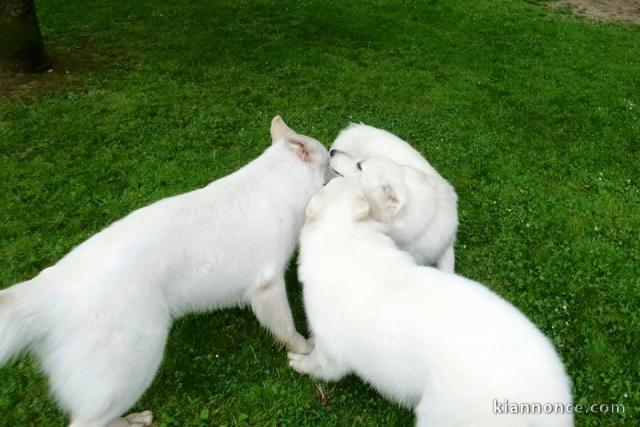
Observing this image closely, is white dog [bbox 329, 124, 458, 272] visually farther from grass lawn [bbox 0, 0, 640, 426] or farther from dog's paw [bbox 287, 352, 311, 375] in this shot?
dog's paw [bbox 287, 352, 311, 375]

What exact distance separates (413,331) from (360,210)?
102cm

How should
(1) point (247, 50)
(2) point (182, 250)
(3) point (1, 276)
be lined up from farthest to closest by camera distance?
(1) point (247, 50) < (3) point (1, 276) < (2) point (182, 250)

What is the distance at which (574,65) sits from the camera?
32.7 feet

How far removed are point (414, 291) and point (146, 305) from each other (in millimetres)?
1526

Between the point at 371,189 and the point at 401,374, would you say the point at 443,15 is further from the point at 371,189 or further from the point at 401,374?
the point at 401,374

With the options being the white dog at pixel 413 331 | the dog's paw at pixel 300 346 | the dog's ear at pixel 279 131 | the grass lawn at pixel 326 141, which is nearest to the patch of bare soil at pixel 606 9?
the grass lawn at pixel 326 141

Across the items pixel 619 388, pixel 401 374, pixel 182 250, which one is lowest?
pixel 619 388

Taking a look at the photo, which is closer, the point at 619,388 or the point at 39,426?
the point at 39,426

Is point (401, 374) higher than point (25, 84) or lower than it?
higher

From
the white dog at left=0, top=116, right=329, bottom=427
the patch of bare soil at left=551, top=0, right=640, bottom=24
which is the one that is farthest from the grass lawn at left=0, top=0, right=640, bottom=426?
the patch of bare soil at left=551, top=0, right=640, bottom=24

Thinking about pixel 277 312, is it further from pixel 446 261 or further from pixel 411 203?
pixel 446 261

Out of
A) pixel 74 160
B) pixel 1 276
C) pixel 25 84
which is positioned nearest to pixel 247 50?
pixel 25 84

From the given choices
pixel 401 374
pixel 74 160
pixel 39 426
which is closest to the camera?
pixel 401 374

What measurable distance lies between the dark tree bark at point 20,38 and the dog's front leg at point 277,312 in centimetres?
699
